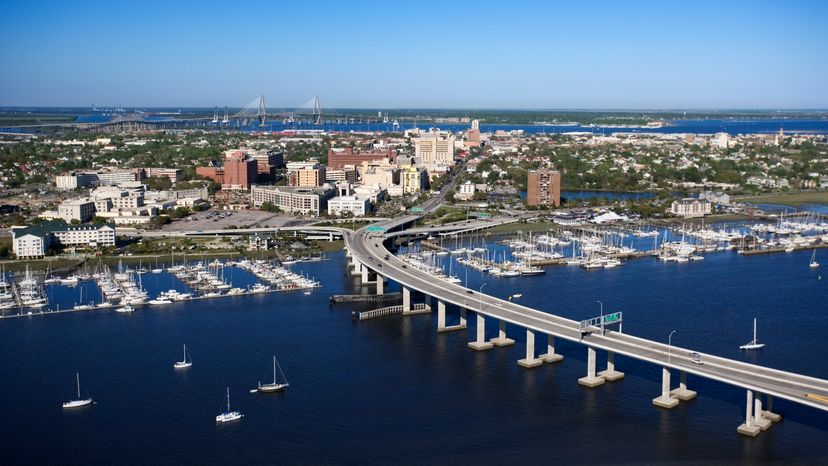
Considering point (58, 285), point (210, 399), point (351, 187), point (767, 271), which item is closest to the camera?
point (210, 399)

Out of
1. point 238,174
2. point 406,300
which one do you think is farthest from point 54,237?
point 238,174

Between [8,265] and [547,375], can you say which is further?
[8,265]

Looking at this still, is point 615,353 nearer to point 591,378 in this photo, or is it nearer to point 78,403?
point 591,378

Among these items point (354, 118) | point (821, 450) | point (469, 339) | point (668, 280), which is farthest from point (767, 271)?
point (354, 118)

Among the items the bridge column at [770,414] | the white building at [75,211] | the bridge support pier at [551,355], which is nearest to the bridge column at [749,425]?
the bridge column at [770,414]

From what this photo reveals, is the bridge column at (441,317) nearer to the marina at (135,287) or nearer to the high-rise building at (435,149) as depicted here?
the marina at (135,287)

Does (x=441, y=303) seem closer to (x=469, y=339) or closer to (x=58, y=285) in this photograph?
(x=469, y=339)

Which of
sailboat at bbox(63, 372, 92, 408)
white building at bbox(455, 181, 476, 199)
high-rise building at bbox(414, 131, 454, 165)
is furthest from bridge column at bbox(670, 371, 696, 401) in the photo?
high-rise building at bbox(414, 131, 454, 165)

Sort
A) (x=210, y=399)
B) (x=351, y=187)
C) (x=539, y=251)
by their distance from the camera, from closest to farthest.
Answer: (x=210, y=399), (x=539, y=251), (x=351, y=187)
